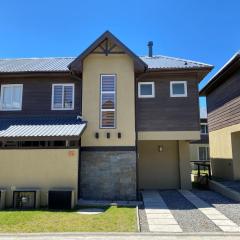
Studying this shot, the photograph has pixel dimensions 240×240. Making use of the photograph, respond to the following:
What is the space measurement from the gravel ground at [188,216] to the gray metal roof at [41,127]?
212 inches

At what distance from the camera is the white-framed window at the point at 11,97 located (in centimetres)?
1562

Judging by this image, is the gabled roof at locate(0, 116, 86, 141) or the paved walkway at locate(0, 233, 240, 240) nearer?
the paved walkway at locate(0, 233, 240, 240)

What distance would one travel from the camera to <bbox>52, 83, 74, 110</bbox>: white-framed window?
15374 mm

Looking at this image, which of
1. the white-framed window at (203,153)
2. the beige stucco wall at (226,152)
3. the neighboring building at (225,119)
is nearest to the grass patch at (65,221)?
the beige stucco wall at (226,152)

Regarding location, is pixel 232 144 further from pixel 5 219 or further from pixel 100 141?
pixel 5 219

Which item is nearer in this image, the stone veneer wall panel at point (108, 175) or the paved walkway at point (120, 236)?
the paved walkway at point (120, 236)

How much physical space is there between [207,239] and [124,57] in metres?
10.3

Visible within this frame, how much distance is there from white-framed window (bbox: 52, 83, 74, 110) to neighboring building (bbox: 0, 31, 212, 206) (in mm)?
56

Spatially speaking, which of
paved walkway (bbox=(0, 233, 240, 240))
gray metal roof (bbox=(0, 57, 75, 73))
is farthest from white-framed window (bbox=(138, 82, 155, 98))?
paved walkway (bbox=(0, 233, 240, 240))

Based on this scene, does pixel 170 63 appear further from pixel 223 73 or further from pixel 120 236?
pixel 120 236

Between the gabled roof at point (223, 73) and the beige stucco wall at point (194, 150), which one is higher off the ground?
the gabled roof at point (223, 73)

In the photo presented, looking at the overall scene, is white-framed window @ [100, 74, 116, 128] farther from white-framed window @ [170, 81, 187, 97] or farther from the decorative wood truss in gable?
white-framed window @ [170, 81, 187, 97]

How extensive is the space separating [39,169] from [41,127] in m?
2.20

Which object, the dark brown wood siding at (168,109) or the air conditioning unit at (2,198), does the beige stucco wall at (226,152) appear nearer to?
the dark brown wood siding at (168,109)
